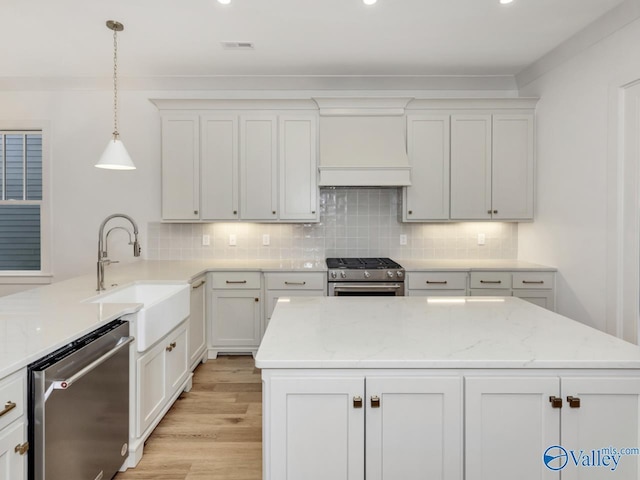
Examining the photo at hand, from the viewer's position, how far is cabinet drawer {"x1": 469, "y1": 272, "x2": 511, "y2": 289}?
11.9 feet

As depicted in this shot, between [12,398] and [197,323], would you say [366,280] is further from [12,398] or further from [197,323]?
[12,398]

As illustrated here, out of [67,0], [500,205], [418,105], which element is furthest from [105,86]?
[500,205]

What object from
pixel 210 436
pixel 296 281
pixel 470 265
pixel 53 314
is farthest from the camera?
pixel 470 265

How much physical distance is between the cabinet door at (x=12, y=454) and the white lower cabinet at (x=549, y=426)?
1.47m

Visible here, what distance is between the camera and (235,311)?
3725 mm

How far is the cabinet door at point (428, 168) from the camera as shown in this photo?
12.7ft

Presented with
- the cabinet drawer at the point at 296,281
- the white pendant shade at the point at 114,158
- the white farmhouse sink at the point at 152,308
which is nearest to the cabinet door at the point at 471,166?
the cabinet drawer at the point at 296,281

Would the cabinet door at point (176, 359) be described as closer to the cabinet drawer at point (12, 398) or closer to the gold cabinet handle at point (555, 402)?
the cabinet drawer at point (12, 398)

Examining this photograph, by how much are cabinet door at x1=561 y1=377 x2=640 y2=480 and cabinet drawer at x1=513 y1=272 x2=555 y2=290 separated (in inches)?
96.0

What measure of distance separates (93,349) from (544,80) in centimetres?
415

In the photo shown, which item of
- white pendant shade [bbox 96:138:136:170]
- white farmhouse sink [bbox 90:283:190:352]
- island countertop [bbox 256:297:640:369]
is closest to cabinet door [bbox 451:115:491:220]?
island countertop [bbox 256:297:640:369]

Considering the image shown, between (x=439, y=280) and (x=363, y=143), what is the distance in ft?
4.86

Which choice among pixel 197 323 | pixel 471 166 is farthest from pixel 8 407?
pixel 471 166

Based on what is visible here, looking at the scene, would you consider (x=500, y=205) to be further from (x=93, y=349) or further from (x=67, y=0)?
(x=67, y=0)
